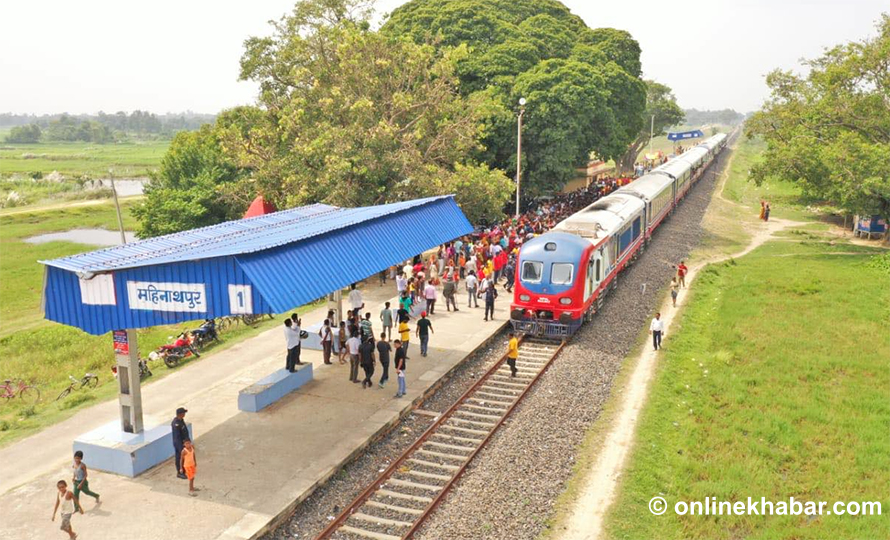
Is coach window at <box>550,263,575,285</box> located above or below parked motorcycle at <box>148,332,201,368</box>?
above

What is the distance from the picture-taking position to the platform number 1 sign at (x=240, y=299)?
11648 mm

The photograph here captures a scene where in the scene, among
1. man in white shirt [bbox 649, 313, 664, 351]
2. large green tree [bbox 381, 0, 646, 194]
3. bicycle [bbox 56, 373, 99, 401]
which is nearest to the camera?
bicycle [bbox 56, 373, 99, 401]

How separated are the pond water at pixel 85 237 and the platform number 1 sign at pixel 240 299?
4445cm

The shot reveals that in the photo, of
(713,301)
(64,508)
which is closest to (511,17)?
(713,301)

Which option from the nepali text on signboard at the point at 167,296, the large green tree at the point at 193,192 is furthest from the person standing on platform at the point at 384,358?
the large green tree at the point at 193,192

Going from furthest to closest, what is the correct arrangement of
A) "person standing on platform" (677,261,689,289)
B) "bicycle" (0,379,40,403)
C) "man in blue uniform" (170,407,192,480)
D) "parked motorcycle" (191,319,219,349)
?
"person standing on platform" (677,261,689,289) → "parked motorcycle" (191,319,219,349) → "bicycle" (0,379,40,403) → "man in blue uniform" (170,407,192,480)

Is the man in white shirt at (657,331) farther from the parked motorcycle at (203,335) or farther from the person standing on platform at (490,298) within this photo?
the parked motorcycle at (203,335)

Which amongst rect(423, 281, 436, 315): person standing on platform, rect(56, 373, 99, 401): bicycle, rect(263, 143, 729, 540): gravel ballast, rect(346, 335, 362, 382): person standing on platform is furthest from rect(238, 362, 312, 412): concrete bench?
rect(423, 281, 436, 315): person standing on platform

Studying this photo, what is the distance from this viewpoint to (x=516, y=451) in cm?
1345

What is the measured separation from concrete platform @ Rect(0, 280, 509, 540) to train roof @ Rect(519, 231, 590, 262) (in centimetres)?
332

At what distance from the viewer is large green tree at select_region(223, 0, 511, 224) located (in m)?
27.9

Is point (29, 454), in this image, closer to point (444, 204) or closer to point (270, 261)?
point (270, 261)

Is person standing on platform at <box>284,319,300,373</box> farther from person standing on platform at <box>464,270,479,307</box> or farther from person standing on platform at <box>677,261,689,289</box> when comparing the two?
person standing on platform at <box>677,261,689,289</box>

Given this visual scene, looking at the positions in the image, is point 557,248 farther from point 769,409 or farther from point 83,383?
point 83,383
